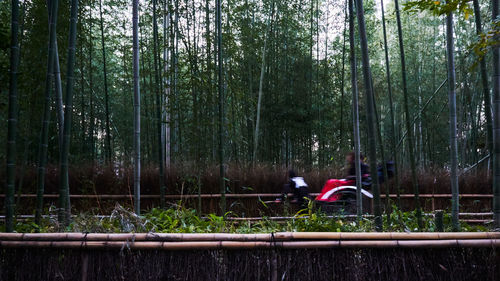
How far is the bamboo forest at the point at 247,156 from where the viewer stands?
77.7 inches

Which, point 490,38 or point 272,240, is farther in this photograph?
point 490,38

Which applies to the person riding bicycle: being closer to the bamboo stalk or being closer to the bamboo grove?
the bamboo grove

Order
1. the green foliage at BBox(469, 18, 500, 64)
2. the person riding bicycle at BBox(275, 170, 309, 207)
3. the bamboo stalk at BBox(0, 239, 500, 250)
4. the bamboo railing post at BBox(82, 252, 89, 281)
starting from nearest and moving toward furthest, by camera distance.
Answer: the bamboo stalk at BBox(0, 239, 500, 250) → the bamboo railing post at BBox(82, 252, 89, 281) → the green foliage at BBox(469, 18, 500, 64) → the person riding bicycle at BBox(275, 170, 309, 207)

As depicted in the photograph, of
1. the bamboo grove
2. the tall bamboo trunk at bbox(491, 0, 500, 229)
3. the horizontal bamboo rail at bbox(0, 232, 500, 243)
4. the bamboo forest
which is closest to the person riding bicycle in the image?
the bamboo forest

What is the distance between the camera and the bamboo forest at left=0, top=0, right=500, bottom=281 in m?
1.97

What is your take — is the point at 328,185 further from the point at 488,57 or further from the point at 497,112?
the point at 488,57

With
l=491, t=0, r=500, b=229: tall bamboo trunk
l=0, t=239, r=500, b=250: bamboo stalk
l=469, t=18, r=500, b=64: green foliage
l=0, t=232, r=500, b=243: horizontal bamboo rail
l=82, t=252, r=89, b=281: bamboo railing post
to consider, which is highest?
l=469, t=18, r=500, b=64: green foliage

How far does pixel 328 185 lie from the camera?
434 cm

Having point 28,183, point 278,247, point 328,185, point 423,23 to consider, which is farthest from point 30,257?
point 423,23

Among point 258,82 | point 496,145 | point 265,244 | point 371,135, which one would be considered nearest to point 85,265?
point 265,244

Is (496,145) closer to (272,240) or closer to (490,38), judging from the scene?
(490,38)

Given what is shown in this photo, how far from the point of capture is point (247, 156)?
7.95 m

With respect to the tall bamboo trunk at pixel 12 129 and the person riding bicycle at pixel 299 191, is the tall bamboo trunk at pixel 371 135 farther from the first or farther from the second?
the tall bamboo trunk at pixel 12 129

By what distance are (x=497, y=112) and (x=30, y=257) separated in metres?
2.66
